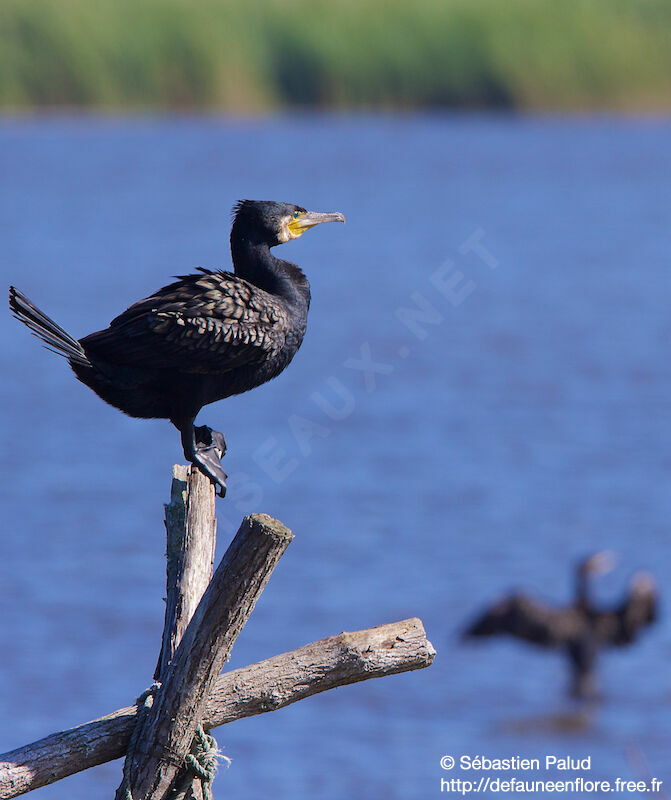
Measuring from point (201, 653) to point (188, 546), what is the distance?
399 mm

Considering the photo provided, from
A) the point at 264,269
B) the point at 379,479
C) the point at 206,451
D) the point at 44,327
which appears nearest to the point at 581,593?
the point at 379,479

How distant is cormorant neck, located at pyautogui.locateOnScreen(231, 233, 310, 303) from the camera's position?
374 centimetres

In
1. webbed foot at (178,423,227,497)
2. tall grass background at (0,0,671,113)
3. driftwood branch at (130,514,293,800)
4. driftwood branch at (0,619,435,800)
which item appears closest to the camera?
driftwood branch at (130,514,293,800)

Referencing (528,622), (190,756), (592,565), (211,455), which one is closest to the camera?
(190,756)

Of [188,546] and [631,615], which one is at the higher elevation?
[631,615]

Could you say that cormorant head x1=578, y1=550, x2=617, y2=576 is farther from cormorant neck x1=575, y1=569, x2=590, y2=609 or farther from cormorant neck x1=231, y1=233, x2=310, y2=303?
cormorant neck x1=231, y1=233, x2=310, y2=303

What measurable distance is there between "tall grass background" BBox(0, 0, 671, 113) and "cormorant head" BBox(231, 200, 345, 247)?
29.5 meters

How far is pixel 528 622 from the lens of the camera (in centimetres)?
955

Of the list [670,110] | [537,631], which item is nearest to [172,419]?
[537,631]

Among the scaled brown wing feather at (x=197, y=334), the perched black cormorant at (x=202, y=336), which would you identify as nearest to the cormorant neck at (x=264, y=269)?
the perched black cormorant at (x=202, y=336)

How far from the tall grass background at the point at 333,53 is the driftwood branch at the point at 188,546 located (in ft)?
97.0

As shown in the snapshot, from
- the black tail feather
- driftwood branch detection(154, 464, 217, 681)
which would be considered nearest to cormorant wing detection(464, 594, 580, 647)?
driftwood branch detection(154, 464, 217, 681)

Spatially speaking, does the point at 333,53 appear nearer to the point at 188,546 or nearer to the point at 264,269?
the point at 264,269

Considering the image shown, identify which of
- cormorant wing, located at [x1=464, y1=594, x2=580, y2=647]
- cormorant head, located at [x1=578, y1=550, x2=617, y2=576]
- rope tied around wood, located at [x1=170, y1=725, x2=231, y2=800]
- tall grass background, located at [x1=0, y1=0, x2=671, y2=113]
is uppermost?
tall grass background, located at [x1=0, y1=0, x2=671, y2=113]
